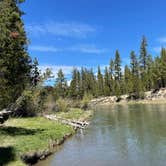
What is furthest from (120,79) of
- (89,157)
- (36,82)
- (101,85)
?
(89,157)

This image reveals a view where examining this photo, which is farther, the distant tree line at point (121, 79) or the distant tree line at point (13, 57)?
the distant tree line at point (121, 79)

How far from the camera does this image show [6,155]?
52.3 feet

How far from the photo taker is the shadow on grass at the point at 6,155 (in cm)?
1476

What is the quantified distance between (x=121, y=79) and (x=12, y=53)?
247ft

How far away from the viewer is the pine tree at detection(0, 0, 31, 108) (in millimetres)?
20516

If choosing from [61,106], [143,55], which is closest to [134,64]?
[143,55]

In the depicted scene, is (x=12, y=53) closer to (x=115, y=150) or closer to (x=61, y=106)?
(x=115, y=150)

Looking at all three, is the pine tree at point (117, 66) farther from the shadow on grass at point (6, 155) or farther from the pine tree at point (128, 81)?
the shadow on grass at point (6, 155)

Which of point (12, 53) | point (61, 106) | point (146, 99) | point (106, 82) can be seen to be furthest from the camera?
point (106, 82)

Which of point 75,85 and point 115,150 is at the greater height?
point 75,85

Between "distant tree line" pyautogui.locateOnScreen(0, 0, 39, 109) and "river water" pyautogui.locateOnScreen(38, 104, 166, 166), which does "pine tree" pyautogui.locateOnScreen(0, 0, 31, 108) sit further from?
"river water" pyautogui.locateOnScreen(38, 104, 166, 166)

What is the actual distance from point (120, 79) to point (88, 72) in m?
17.1

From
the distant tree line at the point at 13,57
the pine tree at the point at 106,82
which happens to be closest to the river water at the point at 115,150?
the distant tree line at the point at 13,57

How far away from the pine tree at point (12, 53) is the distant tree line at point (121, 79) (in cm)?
5579
